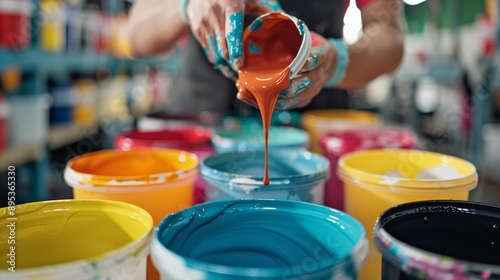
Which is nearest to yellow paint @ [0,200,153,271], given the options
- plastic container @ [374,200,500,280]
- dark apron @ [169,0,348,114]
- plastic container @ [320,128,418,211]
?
plastic container @ [374,200,500,280]

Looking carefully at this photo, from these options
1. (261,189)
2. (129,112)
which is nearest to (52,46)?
(129,112)

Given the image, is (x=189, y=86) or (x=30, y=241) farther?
(x=189, y=86)

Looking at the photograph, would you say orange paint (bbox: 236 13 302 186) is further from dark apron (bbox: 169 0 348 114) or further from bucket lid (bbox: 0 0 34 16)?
bucket lid (bbox: 0 0 34 16)

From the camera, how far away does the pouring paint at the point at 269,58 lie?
3.19ft

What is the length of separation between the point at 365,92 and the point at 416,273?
8.52 meters

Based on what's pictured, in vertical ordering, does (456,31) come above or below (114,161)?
above

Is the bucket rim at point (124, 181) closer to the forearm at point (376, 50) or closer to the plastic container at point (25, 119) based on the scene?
the forearm at point (376, 50)

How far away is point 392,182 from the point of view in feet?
3.10

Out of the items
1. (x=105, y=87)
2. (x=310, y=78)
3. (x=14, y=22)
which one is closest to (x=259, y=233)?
(x=310, y=78)

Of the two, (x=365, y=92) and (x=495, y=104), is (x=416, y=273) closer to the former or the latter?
(x=495, y=104)

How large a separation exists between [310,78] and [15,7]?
189 cm

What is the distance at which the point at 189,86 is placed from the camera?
259 cm

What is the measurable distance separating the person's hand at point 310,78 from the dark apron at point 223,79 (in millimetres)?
1175

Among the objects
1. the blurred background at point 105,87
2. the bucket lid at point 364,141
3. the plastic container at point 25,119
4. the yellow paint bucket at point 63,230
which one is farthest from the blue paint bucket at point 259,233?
the plastic container at point 25,119
